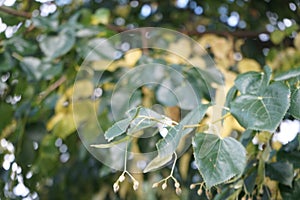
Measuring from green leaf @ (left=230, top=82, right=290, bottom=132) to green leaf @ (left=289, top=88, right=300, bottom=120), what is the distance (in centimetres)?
1

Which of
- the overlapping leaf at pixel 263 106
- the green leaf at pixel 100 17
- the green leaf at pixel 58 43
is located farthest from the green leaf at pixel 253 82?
the green leaf at pixel 100 17

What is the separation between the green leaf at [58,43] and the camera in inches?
34.2

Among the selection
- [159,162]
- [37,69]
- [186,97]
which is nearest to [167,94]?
[186,97]

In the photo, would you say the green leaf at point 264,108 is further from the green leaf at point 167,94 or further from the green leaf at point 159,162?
the green leaf at point 167,94

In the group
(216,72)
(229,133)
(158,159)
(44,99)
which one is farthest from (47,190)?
(158,159)

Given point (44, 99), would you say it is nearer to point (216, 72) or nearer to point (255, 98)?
point (216, 72)

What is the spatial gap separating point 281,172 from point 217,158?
0.18 meters

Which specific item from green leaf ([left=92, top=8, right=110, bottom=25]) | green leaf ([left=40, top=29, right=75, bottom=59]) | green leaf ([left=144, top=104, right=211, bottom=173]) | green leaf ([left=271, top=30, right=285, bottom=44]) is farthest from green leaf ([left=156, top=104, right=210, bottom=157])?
green leaf ([left=271, top=30, right=285, bottom=44])

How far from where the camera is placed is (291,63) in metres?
1.11

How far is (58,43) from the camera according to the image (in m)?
0.88

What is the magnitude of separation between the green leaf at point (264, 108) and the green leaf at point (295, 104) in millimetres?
13

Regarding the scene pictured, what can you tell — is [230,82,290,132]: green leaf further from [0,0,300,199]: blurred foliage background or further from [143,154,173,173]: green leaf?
[0,0,300,199]: blurred foliage background

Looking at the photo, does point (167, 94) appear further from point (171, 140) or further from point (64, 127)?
point (171, 140)

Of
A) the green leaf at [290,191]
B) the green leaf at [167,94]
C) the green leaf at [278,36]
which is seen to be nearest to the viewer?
the green leaf at [290,191]
